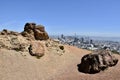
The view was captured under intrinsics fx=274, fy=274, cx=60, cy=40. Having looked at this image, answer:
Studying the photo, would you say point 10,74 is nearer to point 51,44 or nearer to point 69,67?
point 69,67

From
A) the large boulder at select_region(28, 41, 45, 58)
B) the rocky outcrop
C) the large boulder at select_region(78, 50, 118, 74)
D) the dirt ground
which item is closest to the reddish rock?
the large boulder at select_region(28, 41, 45, 58)

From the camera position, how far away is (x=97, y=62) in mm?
33625

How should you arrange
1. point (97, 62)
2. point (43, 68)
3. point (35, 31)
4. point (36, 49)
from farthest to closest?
1. point (35, 31)
2. point (36, 49)
3. point (43, 68)
4. point (97, 62)

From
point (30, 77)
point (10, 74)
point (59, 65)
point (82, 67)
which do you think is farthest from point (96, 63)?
point (10, 74)

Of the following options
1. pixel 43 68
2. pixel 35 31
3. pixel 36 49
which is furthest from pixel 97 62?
pixel 35 31

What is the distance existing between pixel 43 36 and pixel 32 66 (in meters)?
8.87

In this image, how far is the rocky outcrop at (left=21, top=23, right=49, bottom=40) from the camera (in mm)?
42031

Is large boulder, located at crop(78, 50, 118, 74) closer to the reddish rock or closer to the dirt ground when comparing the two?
the dirt ground

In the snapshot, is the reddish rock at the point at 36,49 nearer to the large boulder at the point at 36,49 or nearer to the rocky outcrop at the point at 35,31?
the large boulder at the point at 36,49

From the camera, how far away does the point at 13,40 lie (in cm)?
3841

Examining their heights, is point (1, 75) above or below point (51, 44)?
below

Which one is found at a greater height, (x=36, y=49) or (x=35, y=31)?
(x=35, y=31)

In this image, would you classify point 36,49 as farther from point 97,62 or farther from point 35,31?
point 97,62

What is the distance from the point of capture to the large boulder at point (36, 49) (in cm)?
3768
